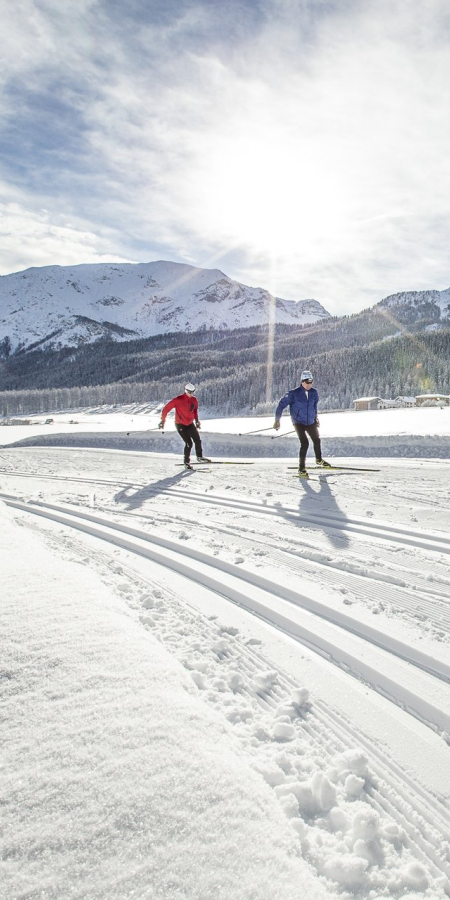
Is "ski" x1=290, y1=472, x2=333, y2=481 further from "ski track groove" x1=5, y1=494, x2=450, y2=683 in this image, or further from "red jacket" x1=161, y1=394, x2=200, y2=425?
"ski track groove" x1=5, y1=494, x2=450, y2=683

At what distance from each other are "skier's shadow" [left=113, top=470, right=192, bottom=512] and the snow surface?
2.20 metres

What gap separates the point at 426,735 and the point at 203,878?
129 cm

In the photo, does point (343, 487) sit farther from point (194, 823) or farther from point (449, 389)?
point (449, 389)

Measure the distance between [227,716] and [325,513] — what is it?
4.26m

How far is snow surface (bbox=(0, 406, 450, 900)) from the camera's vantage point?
128 centimetres

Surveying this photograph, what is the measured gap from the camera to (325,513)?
6.13 meters

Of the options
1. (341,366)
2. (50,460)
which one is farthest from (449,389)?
(50,460)

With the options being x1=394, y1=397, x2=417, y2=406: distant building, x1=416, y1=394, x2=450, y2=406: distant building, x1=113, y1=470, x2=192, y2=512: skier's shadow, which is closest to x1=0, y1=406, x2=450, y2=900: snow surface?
x1=113, y1=470, x2=192, y2=512: skier's shadow

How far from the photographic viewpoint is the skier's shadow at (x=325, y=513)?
5.01m

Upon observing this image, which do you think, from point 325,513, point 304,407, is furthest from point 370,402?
point 325,513

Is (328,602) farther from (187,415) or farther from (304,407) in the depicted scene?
(187,415)

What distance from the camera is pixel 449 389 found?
97.8 meters

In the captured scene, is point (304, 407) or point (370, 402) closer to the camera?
point (304, 407)

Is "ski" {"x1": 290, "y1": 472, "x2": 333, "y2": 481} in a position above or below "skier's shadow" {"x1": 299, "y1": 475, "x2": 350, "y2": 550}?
above
